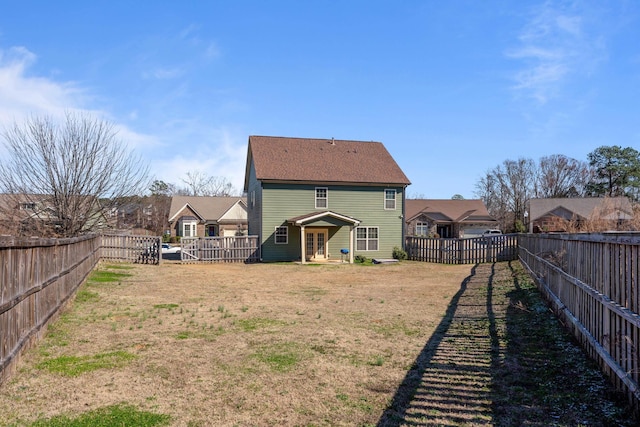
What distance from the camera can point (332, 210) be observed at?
27.7 m

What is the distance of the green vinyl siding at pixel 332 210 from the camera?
26.5 metres

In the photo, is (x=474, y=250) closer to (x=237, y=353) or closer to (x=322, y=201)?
(x=322, y=201)

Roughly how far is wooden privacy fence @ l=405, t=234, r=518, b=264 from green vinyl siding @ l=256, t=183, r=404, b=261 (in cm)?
267

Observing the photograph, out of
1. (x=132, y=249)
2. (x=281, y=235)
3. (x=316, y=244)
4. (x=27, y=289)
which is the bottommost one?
(x=132, y=249)

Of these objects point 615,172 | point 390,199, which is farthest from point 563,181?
point 390,199

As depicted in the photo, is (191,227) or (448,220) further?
(448,220)

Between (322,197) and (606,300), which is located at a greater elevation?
(322,197)

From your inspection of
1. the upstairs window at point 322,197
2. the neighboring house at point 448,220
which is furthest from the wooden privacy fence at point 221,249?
the neighboring house at point 448,220

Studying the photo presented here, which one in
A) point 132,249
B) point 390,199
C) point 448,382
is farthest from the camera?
point 390,199

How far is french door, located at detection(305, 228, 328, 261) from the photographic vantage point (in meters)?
26.9

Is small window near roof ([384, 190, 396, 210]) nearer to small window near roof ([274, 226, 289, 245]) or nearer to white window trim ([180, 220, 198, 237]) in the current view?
small window near roof ([274, 226, 289, 245])

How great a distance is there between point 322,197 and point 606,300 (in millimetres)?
22669

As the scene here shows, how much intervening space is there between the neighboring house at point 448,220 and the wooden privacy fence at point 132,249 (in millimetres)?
30342

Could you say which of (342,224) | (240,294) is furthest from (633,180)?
(240,294)
